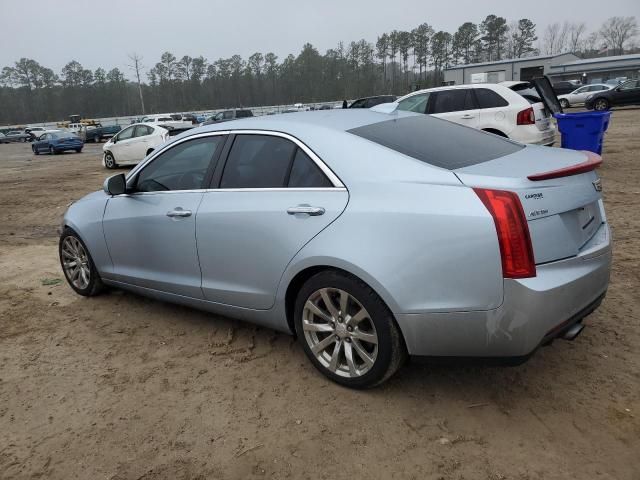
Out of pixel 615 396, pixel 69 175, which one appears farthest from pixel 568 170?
pixel 69 175

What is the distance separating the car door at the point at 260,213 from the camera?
301 centimetres

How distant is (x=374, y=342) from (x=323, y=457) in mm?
640

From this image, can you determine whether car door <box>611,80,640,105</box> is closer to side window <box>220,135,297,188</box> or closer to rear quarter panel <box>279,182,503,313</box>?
side window <box>220,135,297,188</box>

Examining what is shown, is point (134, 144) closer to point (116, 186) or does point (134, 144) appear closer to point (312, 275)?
point (116, 186)

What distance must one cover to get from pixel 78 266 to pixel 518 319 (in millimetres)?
4054

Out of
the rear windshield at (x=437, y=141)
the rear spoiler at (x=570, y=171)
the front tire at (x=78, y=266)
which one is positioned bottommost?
the front tire at (x=78, y=266)

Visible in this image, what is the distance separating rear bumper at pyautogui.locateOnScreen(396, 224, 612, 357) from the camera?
2.43 meters

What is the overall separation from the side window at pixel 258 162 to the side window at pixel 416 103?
8.27 m

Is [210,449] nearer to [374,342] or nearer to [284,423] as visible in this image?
[284,423]

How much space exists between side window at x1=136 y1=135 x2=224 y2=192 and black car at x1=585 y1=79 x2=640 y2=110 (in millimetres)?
31159

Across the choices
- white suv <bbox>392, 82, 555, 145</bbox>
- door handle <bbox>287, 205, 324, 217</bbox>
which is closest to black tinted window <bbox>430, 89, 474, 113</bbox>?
white suv <bbox>392, 82, 555, 145</bbox>

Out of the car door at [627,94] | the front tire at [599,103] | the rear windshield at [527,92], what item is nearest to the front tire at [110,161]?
the rear windshield at [527,92]

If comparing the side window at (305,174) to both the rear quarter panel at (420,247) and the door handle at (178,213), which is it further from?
the door handle at (178,213)

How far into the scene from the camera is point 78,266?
4.94 meters
